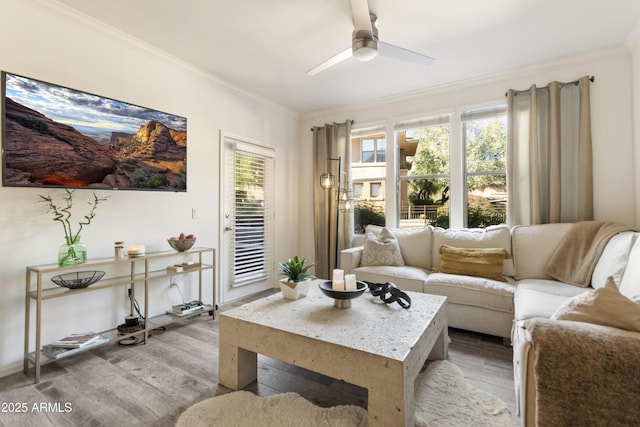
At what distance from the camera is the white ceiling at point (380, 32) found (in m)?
2.25

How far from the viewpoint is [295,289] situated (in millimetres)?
2078

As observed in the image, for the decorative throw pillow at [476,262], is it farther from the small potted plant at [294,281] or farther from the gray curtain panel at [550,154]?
the small potted plant at [294,281]

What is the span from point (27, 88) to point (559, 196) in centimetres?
460

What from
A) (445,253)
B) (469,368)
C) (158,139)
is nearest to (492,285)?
(445,253)

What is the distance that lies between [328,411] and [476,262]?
6.70 feet

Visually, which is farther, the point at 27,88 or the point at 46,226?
the point at 46,226

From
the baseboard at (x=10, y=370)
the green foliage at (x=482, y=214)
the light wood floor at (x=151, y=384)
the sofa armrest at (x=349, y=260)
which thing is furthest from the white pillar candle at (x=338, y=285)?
the green foliage at (x=482, y=214)

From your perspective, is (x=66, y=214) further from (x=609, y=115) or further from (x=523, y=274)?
(x=609, y=115)

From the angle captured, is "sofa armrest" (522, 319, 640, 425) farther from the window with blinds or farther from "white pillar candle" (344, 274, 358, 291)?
the window with blinds

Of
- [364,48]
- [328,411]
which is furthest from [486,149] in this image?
[328,411]

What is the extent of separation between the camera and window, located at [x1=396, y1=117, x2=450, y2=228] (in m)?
3.81

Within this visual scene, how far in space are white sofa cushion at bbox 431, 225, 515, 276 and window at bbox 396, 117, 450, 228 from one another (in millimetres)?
487

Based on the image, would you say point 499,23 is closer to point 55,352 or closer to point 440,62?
point 440,62

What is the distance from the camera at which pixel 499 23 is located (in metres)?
2.45
